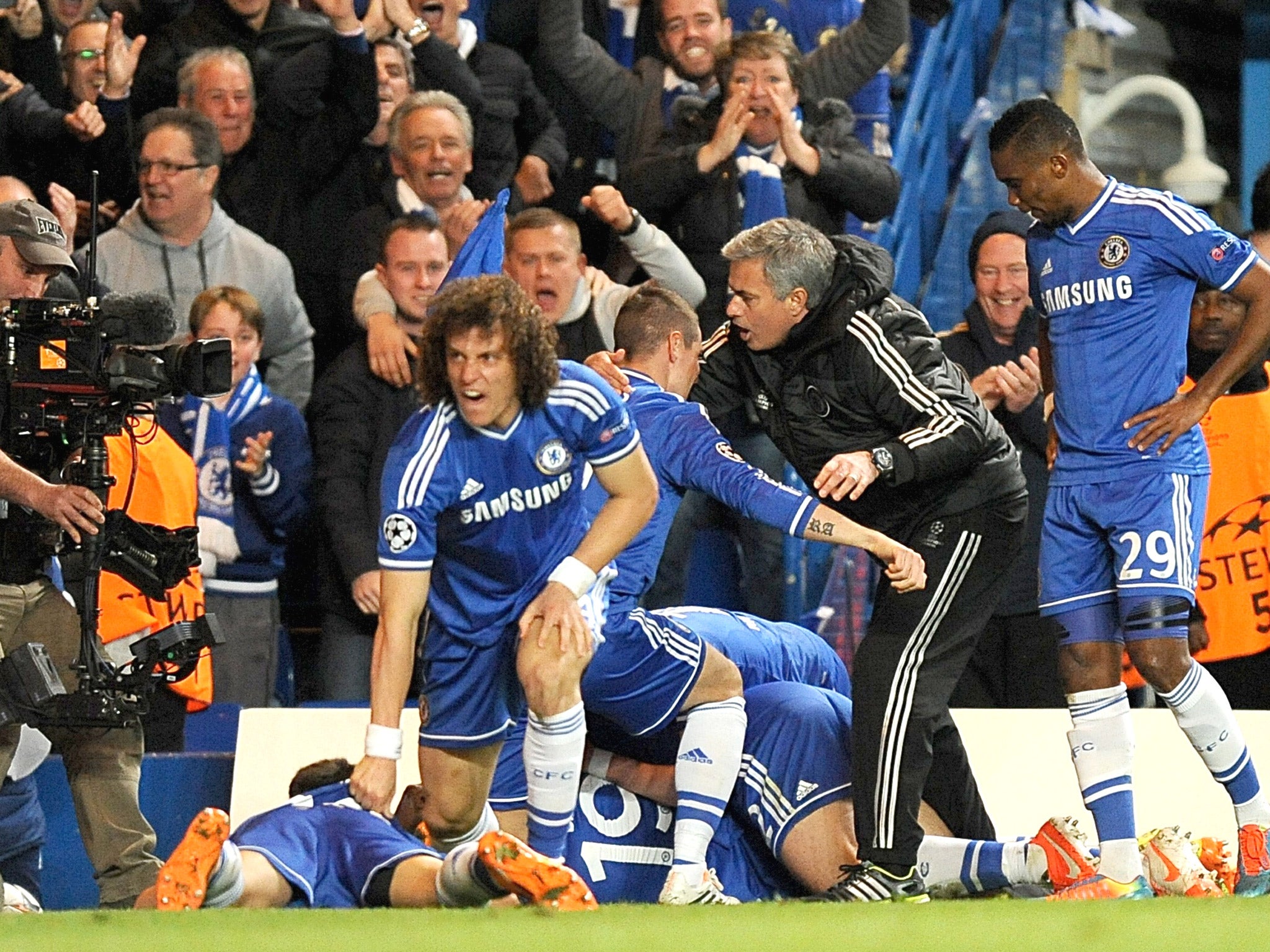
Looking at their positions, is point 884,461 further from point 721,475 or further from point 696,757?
point 696,757

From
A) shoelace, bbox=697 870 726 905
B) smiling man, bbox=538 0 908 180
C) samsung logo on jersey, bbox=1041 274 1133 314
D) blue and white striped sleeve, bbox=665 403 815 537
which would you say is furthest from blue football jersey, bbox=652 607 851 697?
smiling man, bbox=538 0 908 180

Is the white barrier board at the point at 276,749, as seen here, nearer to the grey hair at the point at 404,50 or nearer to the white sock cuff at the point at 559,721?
the white sock cuff at the point at 559,721

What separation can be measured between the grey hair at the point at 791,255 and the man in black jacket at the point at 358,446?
1847 mm

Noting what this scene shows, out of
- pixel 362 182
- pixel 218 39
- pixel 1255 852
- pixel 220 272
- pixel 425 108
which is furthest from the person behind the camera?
pixel 218 39

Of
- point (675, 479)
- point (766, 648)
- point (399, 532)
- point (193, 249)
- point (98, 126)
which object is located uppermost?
point (98, 126)

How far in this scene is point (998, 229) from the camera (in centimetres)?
789

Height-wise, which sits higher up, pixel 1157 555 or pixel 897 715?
pixel 1157 555

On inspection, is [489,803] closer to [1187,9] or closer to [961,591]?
[961,591]

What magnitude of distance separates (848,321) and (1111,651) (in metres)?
1.20

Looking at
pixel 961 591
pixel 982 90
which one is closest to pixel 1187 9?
pixel 982 90

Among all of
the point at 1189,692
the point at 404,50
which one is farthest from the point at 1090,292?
the point at 404,50

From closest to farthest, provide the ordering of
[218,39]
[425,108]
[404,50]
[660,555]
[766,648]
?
[660,555] → [766,648] → [425,108] → [218,39] → [404,50]

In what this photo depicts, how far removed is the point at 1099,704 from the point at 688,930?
2173 mm

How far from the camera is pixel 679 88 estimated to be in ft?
28.0
